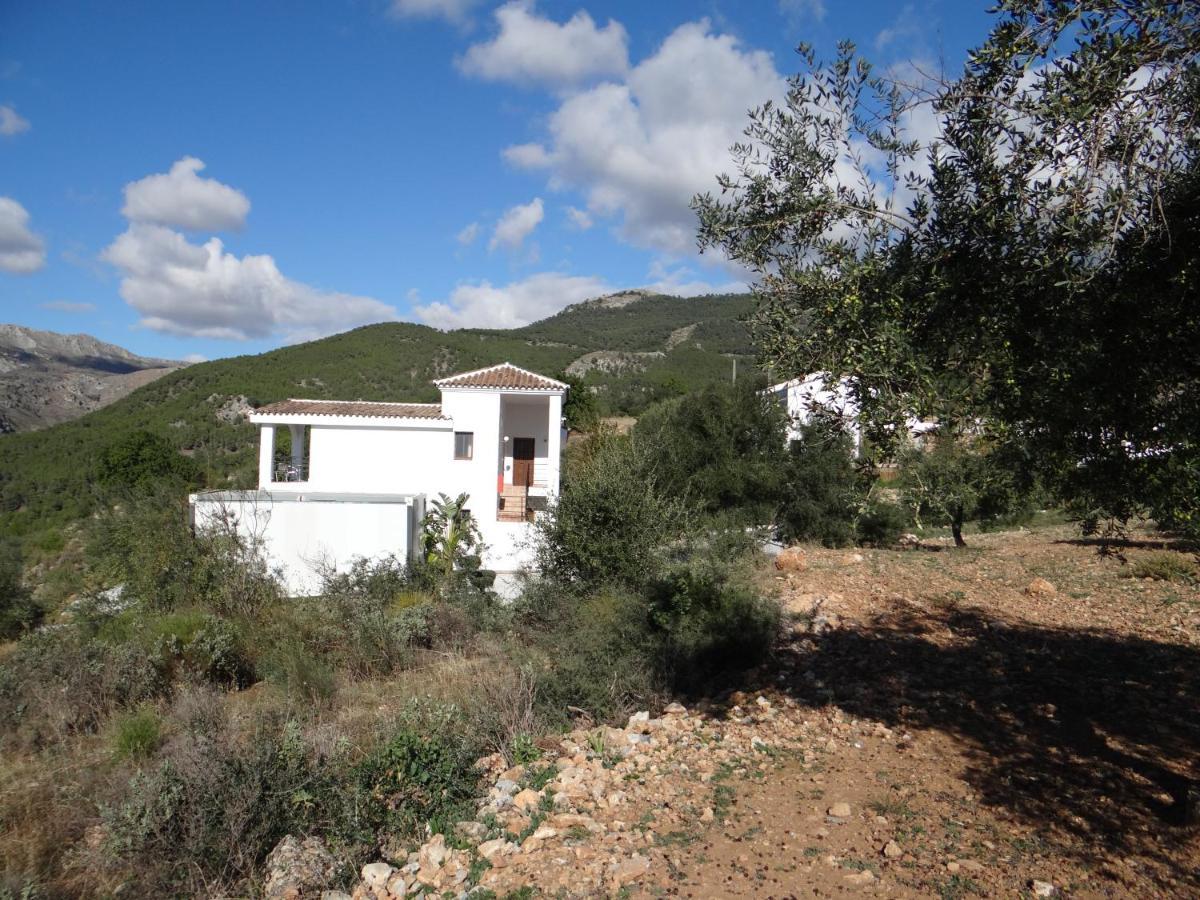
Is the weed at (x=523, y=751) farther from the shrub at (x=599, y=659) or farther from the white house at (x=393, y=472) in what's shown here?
the white house at (x=393, y=472)

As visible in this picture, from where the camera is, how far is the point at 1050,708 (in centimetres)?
703

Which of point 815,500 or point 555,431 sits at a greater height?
point 555,431

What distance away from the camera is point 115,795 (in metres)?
6.47

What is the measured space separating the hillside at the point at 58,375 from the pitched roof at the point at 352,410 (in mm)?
48578

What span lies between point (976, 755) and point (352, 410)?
19.6 meters

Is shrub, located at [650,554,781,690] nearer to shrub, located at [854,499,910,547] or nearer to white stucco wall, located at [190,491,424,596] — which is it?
white stucco wall, located at [190,491,424,596]

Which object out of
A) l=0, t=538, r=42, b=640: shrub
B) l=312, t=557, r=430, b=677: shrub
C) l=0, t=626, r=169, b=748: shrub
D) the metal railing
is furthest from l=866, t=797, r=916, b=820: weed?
the metal railing

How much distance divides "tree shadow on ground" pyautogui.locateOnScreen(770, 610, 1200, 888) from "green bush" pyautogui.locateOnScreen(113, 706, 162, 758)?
6839mm

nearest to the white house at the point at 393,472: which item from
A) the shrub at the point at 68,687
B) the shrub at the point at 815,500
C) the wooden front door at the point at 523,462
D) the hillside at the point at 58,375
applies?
the wooden front door at the point at 523,462

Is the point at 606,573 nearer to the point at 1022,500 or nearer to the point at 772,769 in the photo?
the point at 772,769

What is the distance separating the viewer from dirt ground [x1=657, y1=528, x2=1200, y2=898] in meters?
4.35

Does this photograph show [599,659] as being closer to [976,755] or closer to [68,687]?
[976,755]

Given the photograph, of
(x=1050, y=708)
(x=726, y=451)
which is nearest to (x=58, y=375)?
(x=726, y=451)

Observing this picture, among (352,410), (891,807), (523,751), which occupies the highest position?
(352,410)
